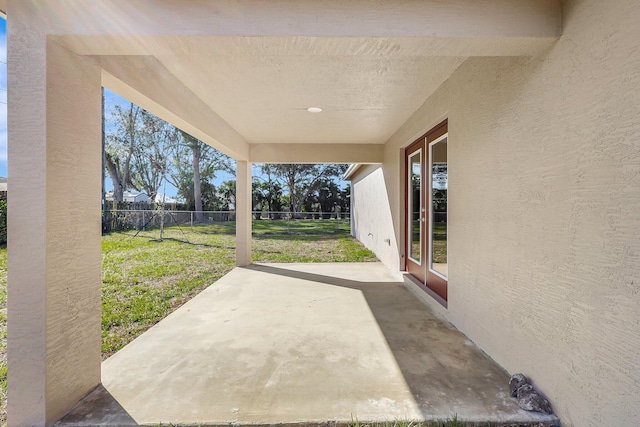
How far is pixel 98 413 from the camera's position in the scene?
191 cm

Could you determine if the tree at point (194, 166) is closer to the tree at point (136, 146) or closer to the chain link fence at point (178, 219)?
the chain link fence at point (178, 219)

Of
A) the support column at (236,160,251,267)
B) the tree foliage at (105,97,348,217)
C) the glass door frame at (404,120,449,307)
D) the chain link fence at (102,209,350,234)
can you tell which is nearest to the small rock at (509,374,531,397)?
the glass door frame at (404,120,449,307)

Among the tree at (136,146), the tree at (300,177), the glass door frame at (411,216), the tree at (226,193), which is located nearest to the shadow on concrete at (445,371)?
the glass door frame at (411,216)

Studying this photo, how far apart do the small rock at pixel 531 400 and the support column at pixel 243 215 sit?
5.61 m

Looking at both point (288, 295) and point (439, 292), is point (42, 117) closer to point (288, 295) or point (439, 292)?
point (288, 295)

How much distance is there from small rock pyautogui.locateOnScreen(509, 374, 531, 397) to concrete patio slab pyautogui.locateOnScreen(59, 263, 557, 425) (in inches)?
2.2

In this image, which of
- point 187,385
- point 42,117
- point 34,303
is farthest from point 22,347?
point 42,117

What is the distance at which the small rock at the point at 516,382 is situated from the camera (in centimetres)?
206

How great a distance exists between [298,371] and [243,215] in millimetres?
4865

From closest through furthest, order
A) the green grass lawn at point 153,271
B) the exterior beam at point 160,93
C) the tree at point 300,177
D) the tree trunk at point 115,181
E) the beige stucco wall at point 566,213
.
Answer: the beige stucco wall at point 566,213 < the exterior beam at point 160,93 < the green grass lawn at point 153,271 < the tree trunk at point 115,181 < the tree at point 300,177

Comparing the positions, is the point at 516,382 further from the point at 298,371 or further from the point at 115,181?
the point at 115,181

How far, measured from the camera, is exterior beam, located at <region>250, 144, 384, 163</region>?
660 cm

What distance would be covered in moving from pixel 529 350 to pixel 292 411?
1.73 m

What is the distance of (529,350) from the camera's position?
2125 mm
